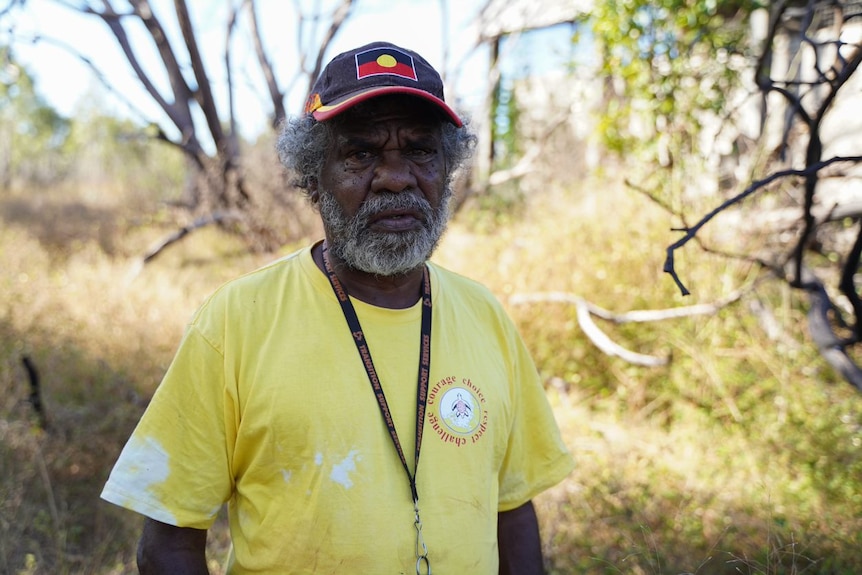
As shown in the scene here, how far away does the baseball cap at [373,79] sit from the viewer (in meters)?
1.83

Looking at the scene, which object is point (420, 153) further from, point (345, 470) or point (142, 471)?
point (142, 471)

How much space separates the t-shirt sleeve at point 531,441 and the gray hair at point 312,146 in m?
0.63

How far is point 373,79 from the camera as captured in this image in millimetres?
1861

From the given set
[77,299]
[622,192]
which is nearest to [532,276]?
[622,192]

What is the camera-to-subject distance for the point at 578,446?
16.2 ft

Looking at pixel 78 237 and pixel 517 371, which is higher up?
pixel 78 237

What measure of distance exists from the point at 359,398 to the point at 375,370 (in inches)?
3.7

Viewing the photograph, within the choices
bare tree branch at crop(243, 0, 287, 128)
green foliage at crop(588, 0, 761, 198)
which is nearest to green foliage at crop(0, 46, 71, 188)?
bare tree branch at crop(243, 0, 287, 128)

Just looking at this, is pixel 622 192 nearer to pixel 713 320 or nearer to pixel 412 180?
pixel 713 320

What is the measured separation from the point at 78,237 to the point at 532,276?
984cm

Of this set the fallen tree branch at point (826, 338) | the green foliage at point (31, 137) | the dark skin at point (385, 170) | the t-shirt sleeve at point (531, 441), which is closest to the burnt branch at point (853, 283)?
the fallen tree branch at point (826, 338)

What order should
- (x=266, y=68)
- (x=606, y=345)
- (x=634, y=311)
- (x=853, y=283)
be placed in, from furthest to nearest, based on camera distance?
(x=266, y=68), (x=634, y=311), (x=606, y=345), (x=853, y=283)

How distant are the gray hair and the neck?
299 mm

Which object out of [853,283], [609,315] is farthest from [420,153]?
[609,315]
